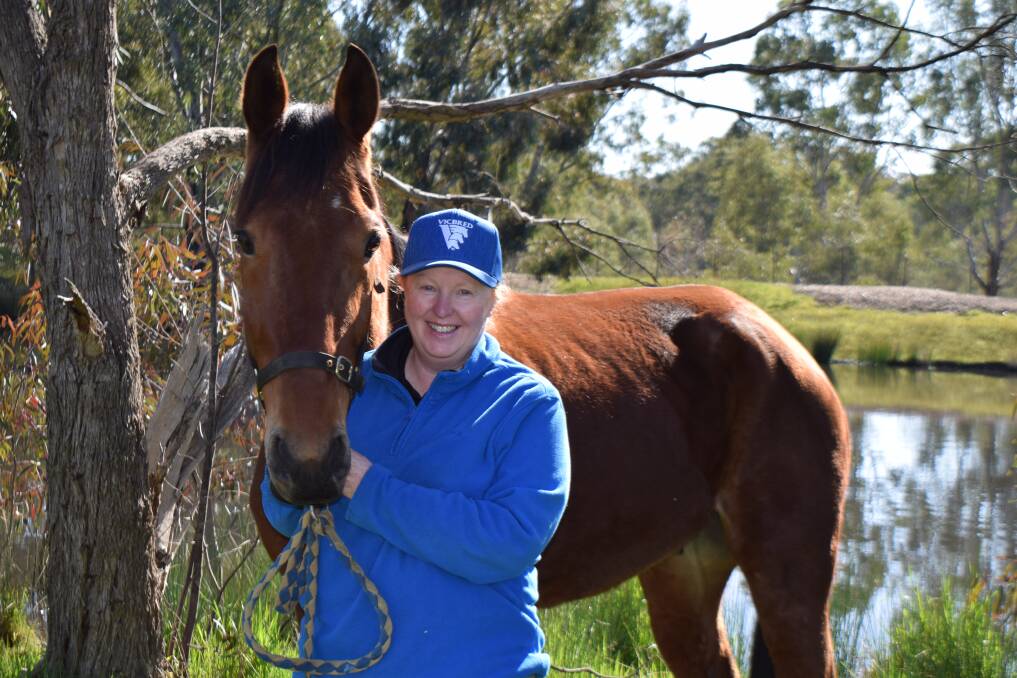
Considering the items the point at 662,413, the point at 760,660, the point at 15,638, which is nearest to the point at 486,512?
the point at 662,413

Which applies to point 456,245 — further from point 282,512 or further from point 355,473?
point 282,512

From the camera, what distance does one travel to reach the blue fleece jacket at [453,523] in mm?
1875

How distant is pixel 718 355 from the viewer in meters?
3.74

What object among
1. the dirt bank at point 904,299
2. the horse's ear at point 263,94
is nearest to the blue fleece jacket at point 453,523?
the horse's ear at point 263,94

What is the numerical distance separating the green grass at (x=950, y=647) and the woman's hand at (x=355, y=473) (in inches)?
179

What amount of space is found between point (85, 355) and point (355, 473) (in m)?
1.63

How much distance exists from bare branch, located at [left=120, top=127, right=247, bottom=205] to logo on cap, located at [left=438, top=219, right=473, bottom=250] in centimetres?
169

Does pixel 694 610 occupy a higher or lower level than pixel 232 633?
higher

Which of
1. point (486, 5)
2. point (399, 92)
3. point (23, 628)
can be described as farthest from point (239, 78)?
point (23, 628)

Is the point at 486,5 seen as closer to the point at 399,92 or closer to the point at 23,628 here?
the point at 399,92

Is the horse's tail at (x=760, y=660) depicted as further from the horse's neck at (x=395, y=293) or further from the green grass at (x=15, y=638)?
the green grass at (x=15, y=638)

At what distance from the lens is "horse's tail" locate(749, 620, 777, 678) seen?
3.79 meters

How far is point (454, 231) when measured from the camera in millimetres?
2037

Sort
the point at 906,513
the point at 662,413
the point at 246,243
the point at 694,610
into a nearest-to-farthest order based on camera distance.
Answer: the point at 246,243 → the point at 662,413 → the point at 694,610 → the point at 906,513
